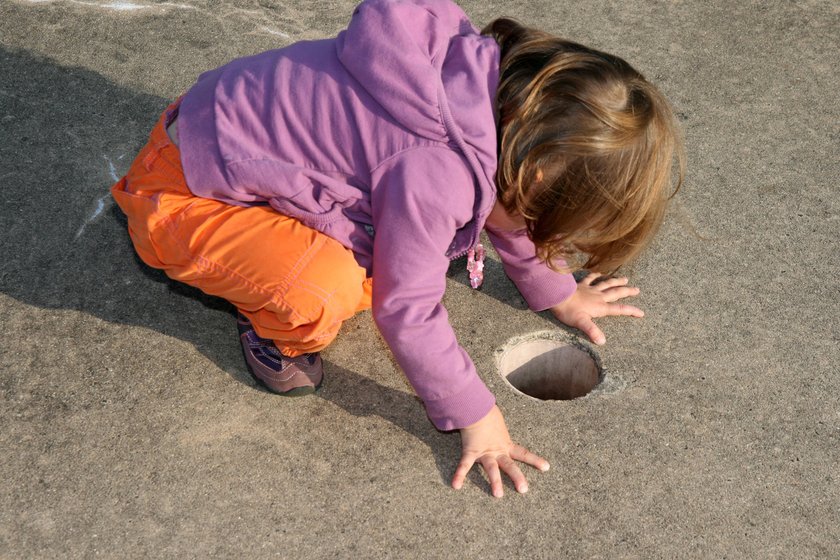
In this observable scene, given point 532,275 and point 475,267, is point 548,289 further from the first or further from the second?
point 475,267

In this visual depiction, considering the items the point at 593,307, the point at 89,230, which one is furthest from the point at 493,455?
the point at 89,230

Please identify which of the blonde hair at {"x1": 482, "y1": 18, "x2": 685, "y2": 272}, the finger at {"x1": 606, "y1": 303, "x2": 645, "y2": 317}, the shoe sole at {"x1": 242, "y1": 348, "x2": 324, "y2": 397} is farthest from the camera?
the finger at {"x1": 606, "y1": 303, "x2": 645, "y2": 317}

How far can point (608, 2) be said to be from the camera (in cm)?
350

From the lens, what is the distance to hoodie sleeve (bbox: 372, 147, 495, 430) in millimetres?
1837

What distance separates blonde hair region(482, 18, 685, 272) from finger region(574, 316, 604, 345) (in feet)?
1.41

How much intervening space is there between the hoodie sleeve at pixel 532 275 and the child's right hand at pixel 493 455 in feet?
1.34

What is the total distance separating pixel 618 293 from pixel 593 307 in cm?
9

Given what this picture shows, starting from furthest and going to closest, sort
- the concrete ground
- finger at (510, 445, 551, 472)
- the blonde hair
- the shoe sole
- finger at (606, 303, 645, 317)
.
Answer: finger at (606, 303, 645, 317) < the shoe sole < finger at (510, 445, 551, 472) < the concrete ground < the blonde hair

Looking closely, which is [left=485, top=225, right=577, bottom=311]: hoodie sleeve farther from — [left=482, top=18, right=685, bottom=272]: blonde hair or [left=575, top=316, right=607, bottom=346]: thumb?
[left=482, top=18, right=685, bottom=272]: blonde hair

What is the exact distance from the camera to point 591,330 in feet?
7.73

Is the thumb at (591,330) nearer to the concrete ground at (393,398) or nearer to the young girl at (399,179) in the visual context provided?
the concrete ground at (393,398)

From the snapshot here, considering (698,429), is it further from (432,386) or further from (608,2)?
(608,2)

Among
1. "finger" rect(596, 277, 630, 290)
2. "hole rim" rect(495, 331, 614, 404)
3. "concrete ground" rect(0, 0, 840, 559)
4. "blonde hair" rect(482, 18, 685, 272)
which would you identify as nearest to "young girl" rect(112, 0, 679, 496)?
"blonde hair" rect(482, 18, 685, 272)

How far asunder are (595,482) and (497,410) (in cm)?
26
